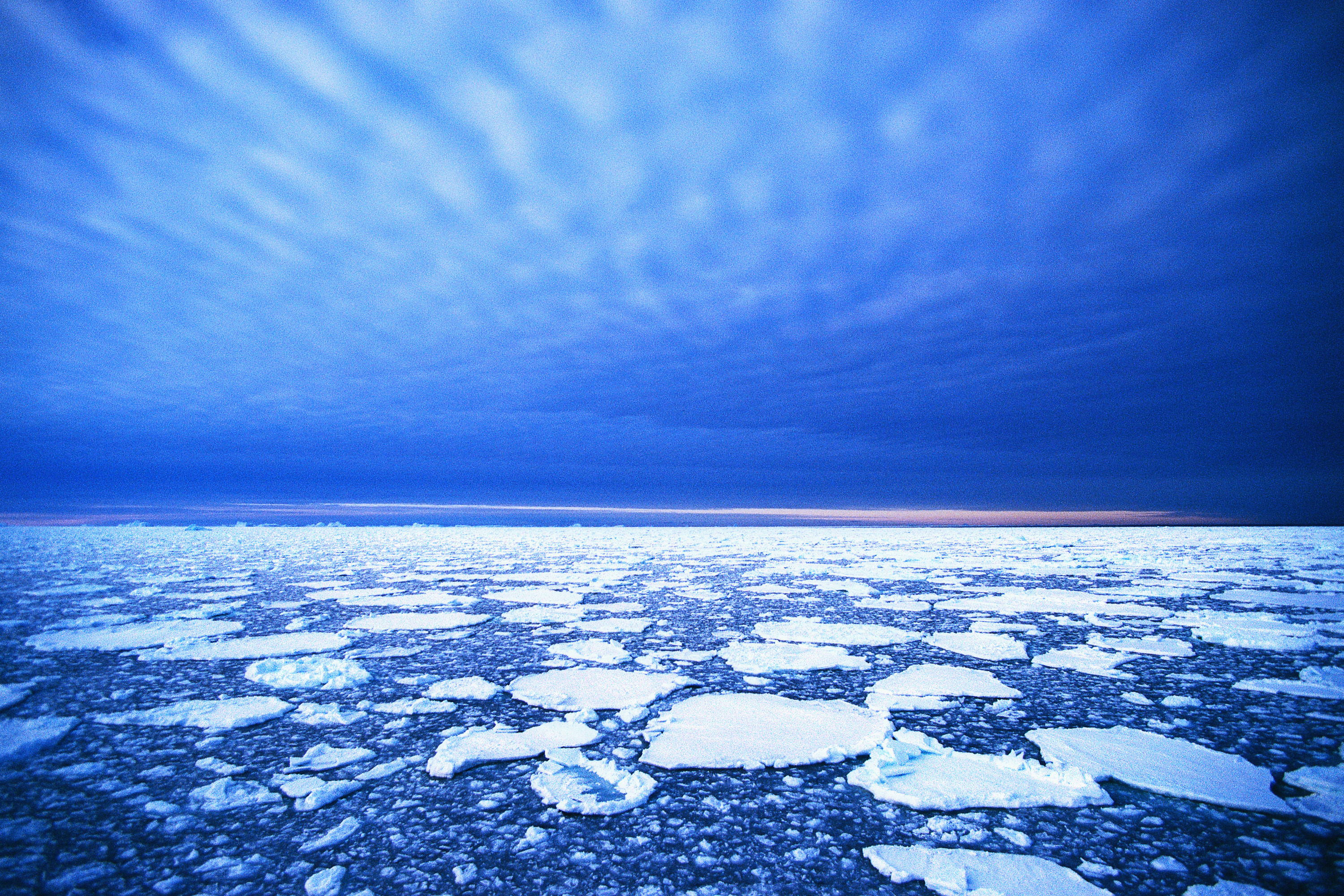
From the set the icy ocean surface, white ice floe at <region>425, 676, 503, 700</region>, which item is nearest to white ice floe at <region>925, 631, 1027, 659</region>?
the icy ocean surface

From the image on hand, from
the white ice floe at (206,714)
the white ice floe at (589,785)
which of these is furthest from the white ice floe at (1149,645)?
the white ice floe at (206,714)

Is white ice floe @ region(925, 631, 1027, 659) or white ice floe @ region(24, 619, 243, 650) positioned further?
white ice floe @ region(24, 619, 243, 650)

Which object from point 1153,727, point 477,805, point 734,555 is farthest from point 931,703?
point 734,555

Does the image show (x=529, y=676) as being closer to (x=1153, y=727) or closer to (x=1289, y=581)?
(x=1153, y=727)

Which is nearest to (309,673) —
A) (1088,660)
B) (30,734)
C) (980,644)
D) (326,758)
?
(30,734)

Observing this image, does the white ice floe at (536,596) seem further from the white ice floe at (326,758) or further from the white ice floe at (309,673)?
the white ice floe at (326,758)

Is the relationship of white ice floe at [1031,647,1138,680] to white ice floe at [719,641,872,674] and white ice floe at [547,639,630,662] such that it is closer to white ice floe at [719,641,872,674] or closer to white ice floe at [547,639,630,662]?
white ice floe at [719,641,872,674]
